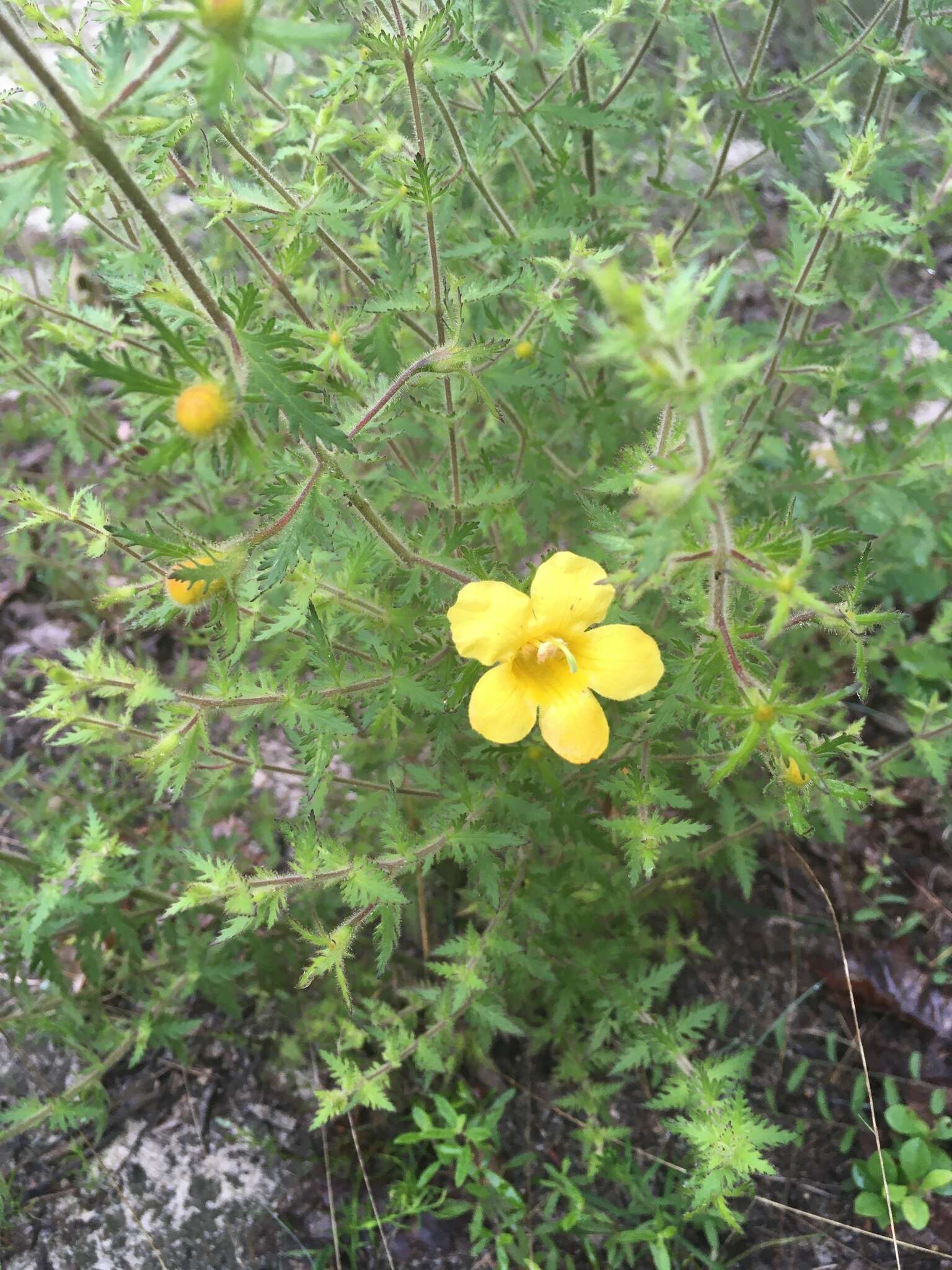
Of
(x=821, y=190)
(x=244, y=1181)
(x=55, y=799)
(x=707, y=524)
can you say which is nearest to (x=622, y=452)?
(x=707, y=524)

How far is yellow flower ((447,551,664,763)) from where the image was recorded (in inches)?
77.4

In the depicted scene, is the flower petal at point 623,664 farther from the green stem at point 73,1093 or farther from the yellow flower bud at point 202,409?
the green stem at point 73,1093

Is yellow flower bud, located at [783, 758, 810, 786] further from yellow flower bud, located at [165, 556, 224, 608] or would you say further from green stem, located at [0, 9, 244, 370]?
green stem, located at [0, 9, 244, 370]

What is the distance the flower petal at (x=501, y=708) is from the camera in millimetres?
1989

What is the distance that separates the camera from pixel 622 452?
2213mm

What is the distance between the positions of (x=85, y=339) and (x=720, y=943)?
341cm

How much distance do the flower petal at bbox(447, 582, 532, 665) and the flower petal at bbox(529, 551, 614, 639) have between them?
0.04 metres

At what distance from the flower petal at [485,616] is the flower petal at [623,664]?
19 cm

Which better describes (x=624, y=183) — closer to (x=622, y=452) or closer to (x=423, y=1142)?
(x=622, y=452)

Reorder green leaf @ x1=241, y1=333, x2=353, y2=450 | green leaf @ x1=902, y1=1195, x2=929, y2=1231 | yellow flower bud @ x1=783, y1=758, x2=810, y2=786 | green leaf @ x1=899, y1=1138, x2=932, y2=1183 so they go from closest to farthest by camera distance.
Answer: green leaf @ x1=241, y1=333, x2=353, y2=450 < yellow flower bud @ x1=783, y1=758, x2=810, y2=786 < green leaf @ x1=902, y1=1195, x2=929, y2=1231 < green leaf @ x1=899, y1=1138, x2=932, y2=1183

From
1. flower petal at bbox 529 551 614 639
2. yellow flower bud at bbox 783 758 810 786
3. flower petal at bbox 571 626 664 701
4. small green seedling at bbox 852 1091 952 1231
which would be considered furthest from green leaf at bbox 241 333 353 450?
small green seedling at bbox 852 1091 952 1231

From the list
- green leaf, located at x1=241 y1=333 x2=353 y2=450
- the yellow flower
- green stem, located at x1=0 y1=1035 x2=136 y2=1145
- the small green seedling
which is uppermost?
green leaf, located at x1=241 y1=333 x2=353 y2=450

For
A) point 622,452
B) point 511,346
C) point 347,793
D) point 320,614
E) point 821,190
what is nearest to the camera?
point 622,452

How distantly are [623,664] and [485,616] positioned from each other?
33 cm
